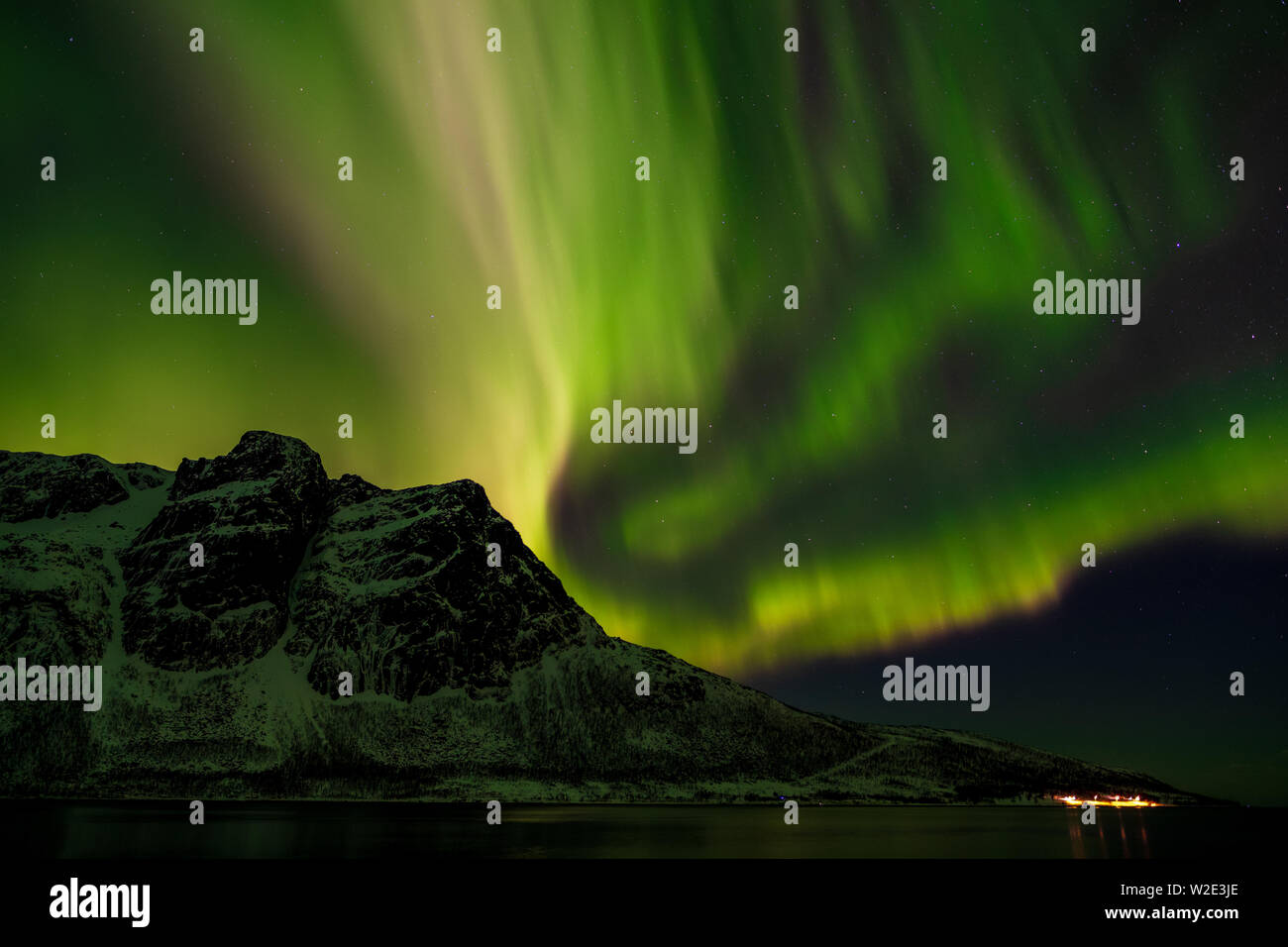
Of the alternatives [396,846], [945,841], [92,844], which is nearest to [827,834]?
[945,841]

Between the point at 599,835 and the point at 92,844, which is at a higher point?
the point at 92,844
